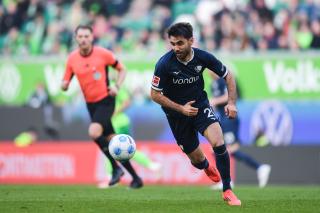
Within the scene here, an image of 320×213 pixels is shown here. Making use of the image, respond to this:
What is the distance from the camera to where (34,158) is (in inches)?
835

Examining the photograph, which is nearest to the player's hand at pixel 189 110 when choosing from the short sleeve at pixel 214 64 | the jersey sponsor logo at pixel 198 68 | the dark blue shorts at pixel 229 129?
the jersey sponsor logo at pixel 198 68

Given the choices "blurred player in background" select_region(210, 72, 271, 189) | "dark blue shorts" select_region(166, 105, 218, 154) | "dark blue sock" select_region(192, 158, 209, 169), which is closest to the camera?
"dark blue shorts" select_region(166, 105, 218, 154)

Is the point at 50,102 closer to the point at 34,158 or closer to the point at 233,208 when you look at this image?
the point at 34,158

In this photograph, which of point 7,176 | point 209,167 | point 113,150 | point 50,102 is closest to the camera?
point 209,167

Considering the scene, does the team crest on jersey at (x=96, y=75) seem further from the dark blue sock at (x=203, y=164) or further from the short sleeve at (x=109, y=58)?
Answer: the dark blue sock at (x=203, y=164)

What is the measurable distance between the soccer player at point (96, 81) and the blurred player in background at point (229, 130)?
8.51 feet

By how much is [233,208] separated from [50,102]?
42.8ft

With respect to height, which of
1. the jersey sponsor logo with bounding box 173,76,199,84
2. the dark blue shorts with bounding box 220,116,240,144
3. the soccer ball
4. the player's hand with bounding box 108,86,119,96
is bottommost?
the dark blue shorts with bounding box 220,116,240,144

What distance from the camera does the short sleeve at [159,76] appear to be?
10.9 m

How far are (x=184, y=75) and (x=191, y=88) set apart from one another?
0.83 feet

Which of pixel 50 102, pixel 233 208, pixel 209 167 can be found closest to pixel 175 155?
pixel 50 102

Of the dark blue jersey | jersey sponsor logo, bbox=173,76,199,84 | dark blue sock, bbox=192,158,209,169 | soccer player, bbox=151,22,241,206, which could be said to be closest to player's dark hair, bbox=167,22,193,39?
soccer player, bbox=151,22,241,206

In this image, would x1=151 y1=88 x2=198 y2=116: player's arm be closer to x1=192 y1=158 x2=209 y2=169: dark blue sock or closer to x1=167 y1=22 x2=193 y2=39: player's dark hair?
x1=167 y1=22 x2=193 y2=39: player's dark hair

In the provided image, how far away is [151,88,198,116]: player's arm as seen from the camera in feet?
35.6
